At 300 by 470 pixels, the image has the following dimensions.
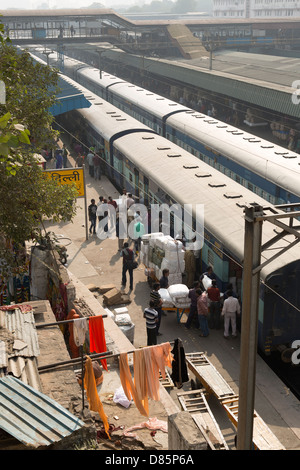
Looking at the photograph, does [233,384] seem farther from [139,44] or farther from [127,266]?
[139,44]

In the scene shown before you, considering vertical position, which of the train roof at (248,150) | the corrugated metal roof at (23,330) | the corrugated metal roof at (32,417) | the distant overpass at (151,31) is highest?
the distant overpass at (151,31)

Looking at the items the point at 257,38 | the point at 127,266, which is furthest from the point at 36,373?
the point at 257,38

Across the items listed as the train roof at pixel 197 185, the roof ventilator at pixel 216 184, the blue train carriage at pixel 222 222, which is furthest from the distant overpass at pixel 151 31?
the roof ventilator at pixel 216 184

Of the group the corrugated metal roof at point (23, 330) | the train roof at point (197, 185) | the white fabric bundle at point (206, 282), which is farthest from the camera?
the white fabric bundle at point (206, 282)

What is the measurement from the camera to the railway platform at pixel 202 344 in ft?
32.4

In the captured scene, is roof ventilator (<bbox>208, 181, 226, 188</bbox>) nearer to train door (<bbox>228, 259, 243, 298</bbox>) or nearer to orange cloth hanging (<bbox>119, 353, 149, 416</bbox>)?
train door (<bbox>228, 259, 243, 298</bbox>)

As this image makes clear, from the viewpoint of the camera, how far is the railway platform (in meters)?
9.88

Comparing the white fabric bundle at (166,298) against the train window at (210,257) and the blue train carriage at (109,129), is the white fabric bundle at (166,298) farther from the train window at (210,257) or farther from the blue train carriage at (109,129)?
the blue train carriage at (109,129)

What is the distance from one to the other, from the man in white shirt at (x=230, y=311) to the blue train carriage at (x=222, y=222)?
738 mm

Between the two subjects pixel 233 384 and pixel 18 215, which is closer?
pixel 18 215

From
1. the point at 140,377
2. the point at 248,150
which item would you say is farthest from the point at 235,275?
the point at 248,150

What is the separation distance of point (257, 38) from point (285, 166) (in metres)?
54.8
